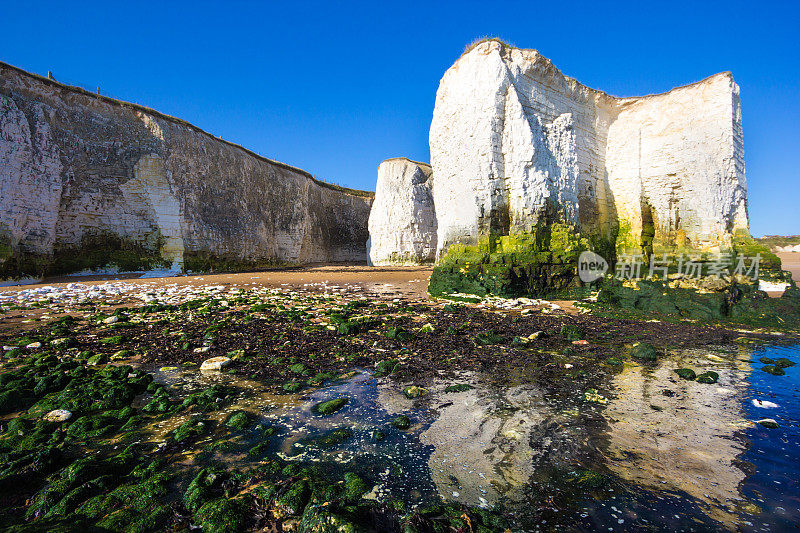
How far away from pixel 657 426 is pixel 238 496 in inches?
134

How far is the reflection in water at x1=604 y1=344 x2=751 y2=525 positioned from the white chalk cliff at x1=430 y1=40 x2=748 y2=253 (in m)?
6.72

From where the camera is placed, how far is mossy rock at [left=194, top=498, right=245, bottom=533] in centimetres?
192

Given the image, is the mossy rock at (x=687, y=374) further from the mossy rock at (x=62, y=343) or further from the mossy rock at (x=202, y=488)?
the mossy rock at (x=62, y=343)

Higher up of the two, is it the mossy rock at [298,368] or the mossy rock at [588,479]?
the mossy rock at [588,479]

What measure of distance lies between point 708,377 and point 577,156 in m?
9.67

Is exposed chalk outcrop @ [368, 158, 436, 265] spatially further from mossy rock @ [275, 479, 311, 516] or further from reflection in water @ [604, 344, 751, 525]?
mossy rock @ [275, 479, 311, 516]

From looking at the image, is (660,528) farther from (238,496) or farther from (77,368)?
(77,368)

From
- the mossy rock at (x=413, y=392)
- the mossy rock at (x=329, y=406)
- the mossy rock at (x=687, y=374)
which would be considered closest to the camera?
the mossy rock at (x=329, y=406)

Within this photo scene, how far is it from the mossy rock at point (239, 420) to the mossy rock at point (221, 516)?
97 cm

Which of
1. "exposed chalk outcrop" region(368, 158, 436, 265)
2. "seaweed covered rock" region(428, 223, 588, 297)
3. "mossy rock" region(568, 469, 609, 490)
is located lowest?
"mossy rock" region(568, 469, 609, 490)

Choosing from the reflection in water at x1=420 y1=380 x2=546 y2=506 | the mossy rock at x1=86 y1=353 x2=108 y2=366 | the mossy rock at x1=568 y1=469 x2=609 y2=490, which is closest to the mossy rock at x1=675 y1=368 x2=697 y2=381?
the reflection in water at x1=420 y1=380 x2=546 y2=506

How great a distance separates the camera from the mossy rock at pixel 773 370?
448cm

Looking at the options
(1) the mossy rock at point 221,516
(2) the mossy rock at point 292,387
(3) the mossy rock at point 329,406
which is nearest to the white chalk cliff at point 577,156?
(2) the mossy rock at point 292,387

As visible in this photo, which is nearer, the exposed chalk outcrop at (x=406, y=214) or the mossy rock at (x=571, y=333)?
the mossy rock at (x=571, y=333)
